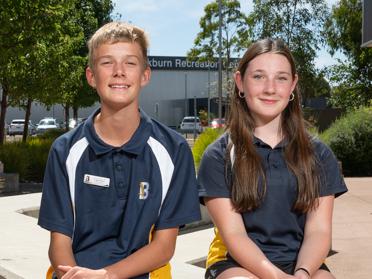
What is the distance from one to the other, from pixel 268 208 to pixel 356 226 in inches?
223

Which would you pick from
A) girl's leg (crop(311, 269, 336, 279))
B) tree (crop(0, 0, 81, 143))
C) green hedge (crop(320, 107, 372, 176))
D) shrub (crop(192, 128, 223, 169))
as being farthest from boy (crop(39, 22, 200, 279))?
green hedge (crop(320, 107, 372, 176))

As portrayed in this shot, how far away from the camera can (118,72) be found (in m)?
2.93

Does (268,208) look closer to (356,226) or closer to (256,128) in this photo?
(256,128)

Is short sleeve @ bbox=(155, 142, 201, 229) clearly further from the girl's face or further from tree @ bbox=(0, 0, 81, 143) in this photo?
tree @ bbox=(0, 0, 81, 143)

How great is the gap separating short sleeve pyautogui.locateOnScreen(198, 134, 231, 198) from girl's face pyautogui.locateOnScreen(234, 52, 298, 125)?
271 mm

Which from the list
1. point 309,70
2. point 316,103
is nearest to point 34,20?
point 309,70

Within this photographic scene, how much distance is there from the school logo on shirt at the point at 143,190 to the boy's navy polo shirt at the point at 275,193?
1.08 ft

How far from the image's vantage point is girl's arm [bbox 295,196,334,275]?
2973 millimetres

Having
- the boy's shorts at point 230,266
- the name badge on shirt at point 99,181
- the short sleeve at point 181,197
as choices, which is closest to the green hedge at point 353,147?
the boy's shorts at point 230,266

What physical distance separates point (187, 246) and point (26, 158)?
9.33m

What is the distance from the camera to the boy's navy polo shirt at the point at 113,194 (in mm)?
2914

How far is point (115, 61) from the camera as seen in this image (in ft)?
9.66

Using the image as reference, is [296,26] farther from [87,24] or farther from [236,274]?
[236,274]

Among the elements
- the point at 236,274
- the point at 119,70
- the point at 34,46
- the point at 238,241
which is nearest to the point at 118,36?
the point at 119,70
